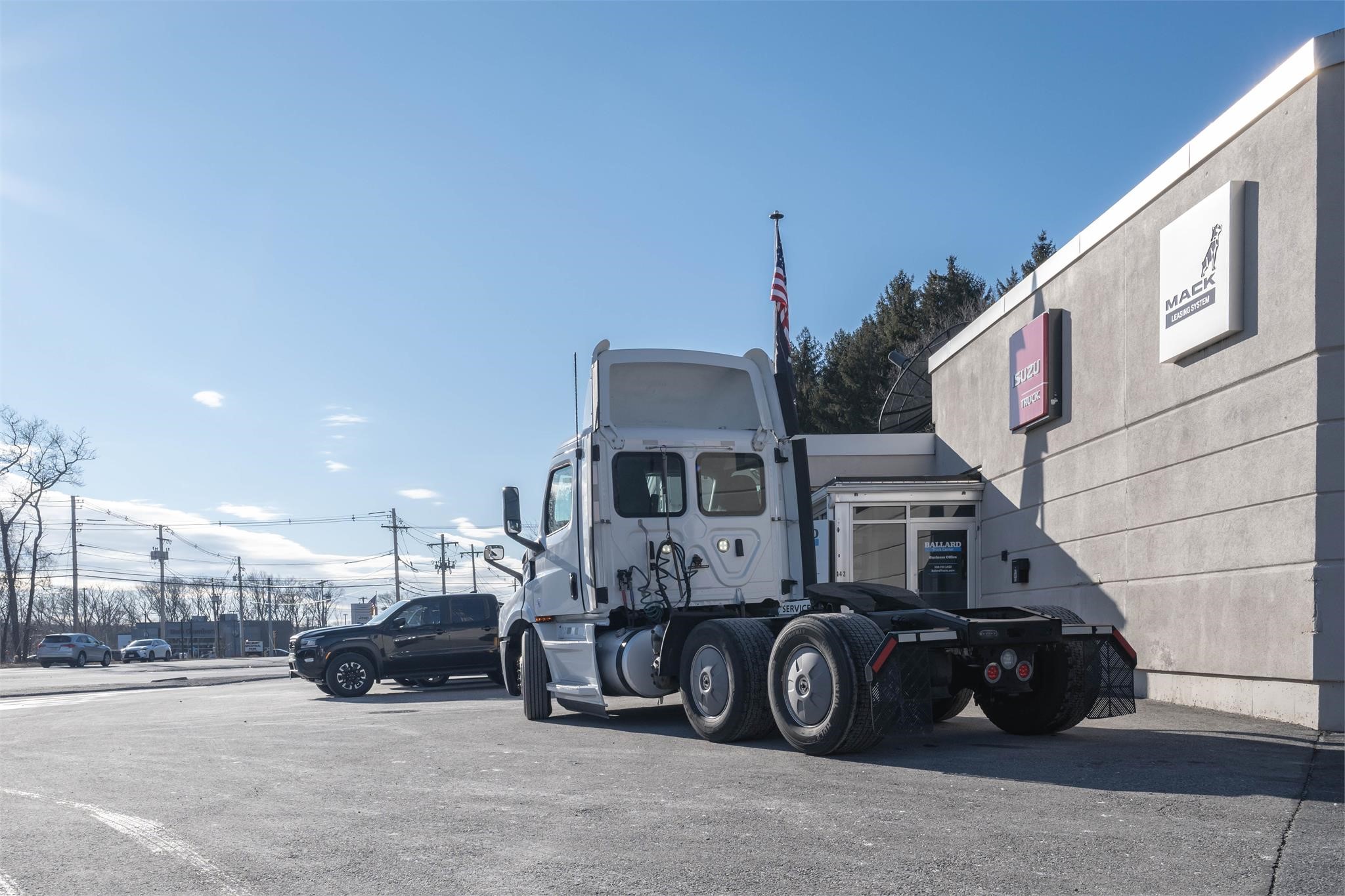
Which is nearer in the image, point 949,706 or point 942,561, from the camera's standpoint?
point 949,706

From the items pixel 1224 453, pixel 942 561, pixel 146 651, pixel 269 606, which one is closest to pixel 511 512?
pixel 1224 453

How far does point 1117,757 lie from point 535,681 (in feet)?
20.4

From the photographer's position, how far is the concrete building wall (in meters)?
10.1

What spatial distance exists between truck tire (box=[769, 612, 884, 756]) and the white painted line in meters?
4.27

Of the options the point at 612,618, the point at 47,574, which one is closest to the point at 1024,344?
the point at 612,618

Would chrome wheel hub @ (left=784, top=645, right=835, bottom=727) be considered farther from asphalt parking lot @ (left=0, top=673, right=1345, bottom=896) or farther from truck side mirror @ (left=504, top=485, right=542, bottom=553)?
truck side mirror @ (left=504, top=485, right=542, bottom=553)

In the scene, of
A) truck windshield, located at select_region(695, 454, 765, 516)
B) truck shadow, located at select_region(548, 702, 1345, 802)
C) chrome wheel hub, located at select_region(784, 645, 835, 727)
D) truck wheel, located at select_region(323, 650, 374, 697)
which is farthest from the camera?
truck wheel, located at select_region(323, 650, 374, 697)

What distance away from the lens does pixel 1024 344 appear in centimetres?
1672

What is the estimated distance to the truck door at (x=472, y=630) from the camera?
750 inches

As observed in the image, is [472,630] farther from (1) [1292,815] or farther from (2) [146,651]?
(2) [146,651]

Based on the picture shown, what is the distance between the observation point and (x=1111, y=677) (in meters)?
9.31

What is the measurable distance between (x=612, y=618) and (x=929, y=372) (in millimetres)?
13279

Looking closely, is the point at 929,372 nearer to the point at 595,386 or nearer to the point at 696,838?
the point at 595,386

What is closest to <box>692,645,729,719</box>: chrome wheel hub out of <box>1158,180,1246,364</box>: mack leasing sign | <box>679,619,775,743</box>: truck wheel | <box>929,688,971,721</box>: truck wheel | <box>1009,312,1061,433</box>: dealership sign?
<box>679,619,775,743</box>: truck wheel
